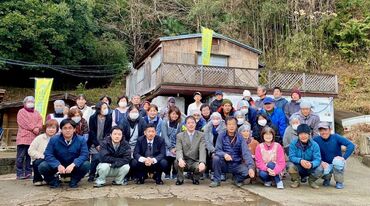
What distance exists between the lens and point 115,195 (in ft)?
15.7

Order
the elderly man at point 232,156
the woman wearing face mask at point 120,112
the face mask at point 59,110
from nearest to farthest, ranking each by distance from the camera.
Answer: the elderly man at point 232,156, the woman wearing face mask at point 120,112, the face mask at point 59,110

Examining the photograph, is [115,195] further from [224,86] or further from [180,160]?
[224,86]

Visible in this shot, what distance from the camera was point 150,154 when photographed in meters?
5.76

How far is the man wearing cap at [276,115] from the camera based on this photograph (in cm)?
676

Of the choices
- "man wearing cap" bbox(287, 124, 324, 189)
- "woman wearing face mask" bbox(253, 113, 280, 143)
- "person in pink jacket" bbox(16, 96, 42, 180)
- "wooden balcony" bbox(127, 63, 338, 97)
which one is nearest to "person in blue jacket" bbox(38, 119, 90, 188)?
"person in pink jacket" bbox(16, 96, 42, 180)

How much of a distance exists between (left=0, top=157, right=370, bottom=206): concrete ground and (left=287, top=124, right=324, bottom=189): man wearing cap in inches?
7.4

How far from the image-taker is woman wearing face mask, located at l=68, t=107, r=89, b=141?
6094 mm

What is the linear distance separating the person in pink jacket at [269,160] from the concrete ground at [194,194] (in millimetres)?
192

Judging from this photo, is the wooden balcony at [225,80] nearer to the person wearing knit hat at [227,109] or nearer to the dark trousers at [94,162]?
the person wearing knit hat at [227,109]

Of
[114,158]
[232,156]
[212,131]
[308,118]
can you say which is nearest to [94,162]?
[114,158]

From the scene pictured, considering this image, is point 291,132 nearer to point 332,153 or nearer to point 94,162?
point 332,153

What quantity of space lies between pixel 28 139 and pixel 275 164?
14.7 feet

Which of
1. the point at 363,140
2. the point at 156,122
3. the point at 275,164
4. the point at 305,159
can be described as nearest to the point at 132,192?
the point at 156,122

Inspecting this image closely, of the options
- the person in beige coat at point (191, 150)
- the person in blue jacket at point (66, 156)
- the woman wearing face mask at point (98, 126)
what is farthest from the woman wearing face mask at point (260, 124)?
the person in blue jacket at point (66, 156)
